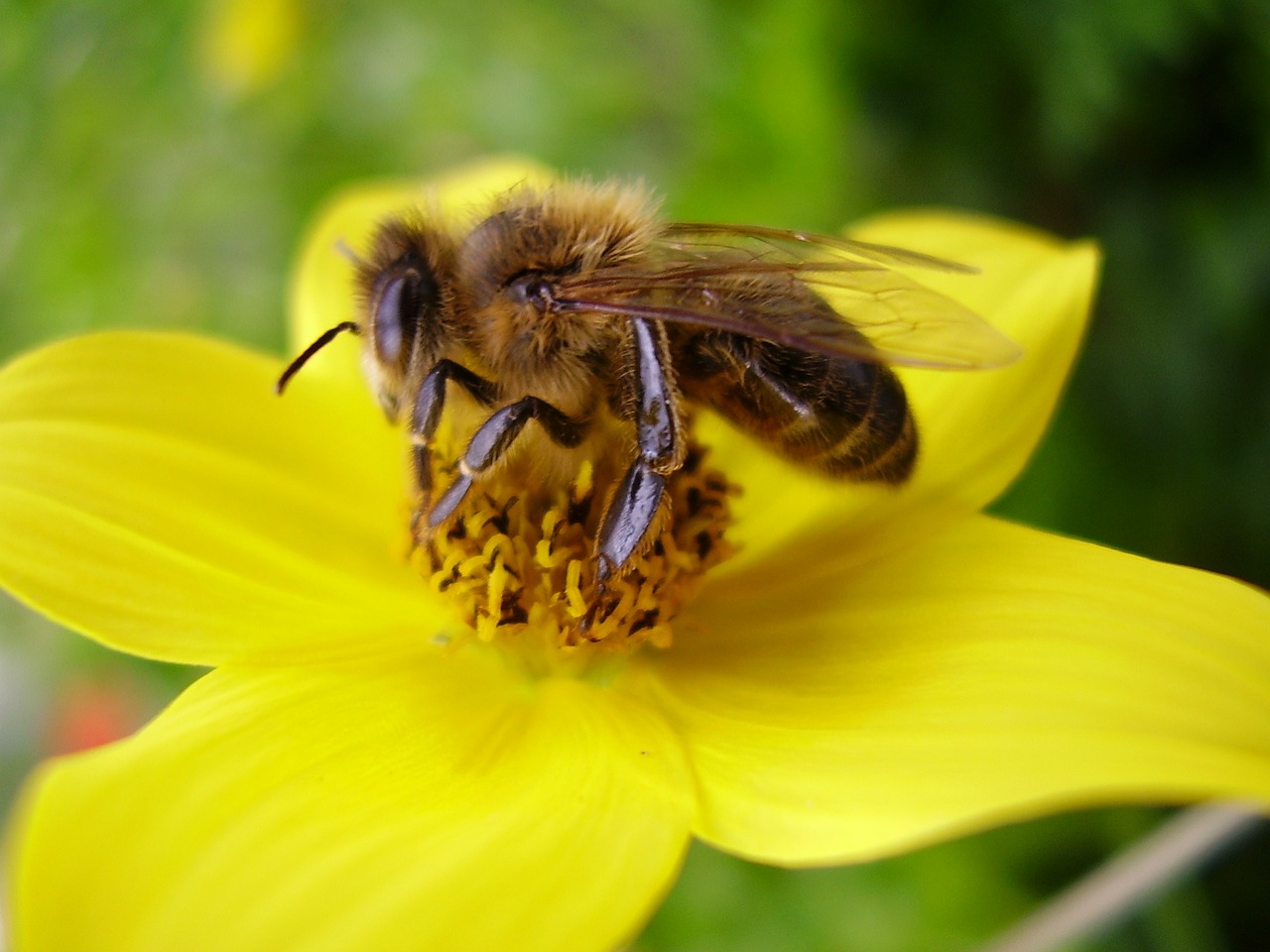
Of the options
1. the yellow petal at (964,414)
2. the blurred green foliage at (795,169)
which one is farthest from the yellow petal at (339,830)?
the blurred green foliage at (795,169)

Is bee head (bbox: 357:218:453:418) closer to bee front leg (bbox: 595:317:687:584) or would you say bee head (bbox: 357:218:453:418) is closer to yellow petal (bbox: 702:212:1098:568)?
bee front leg (bbox: 595:317:687:584)

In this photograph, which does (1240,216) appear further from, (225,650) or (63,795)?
(63,795)

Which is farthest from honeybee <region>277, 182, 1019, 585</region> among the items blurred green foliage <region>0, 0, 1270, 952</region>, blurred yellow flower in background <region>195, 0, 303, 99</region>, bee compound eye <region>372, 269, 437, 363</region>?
blurred yellow flower in background <region>195, 0, 303, 99</region>

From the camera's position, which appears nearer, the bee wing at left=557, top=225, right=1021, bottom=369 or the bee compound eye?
the bee wing at left=557, top=225, right=1021, bottom=369

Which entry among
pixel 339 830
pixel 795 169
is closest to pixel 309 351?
pixel 339 830

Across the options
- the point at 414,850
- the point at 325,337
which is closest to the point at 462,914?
the point at 414,850

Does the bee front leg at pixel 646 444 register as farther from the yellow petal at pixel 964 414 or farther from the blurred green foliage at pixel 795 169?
the blurred green foliage at pixel 795 169

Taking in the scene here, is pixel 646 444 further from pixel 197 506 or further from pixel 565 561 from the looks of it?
pixel 197 506
